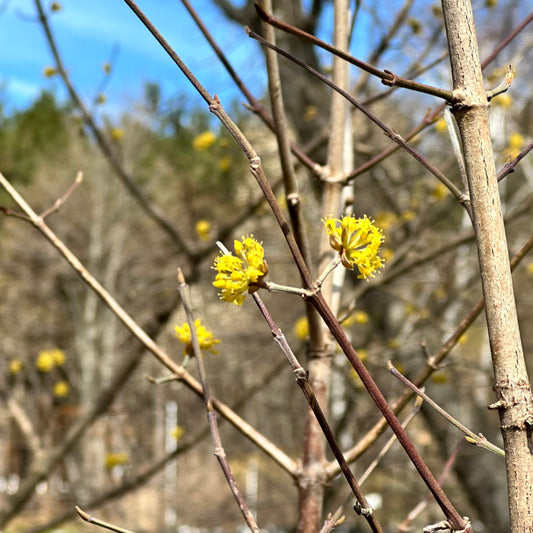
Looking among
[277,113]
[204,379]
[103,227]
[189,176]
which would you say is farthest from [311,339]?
[189,176]

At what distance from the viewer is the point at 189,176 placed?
20797 millimetres

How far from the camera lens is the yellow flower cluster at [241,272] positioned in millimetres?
641

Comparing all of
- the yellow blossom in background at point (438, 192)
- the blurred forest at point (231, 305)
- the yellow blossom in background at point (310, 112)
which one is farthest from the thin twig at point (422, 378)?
the yellow blossom in background at point (310, 112)

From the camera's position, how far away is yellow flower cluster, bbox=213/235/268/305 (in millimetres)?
641

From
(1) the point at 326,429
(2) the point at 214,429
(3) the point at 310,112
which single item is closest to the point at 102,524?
(2) the point at 214,429

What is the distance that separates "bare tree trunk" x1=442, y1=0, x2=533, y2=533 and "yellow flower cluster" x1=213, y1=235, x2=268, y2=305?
0.75ft

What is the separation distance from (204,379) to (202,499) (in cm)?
1292

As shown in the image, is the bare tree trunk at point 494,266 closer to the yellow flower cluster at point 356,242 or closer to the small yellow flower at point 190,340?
the yellow flower cluster at point 356,242

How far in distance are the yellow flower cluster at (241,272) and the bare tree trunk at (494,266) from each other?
227mm

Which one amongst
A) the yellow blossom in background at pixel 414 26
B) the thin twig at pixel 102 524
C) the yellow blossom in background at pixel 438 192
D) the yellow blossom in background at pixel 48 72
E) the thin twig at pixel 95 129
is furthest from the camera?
the yellow blossom in background at pixel 48 72

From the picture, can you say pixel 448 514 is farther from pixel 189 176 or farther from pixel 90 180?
pixel 189 176

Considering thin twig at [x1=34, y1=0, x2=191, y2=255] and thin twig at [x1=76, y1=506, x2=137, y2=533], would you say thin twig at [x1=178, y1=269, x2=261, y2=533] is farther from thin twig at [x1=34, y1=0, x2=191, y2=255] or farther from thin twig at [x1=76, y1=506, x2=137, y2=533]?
thin twig at [x1=34, y1=0, x2=191, y2=255]

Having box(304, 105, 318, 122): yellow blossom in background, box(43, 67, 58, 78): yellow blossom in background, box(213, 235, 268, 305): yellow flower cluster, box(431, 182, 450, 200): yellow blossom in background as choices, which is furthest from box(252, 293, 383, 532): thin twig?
box(43, 67, 58, 78): yellow blossom in background

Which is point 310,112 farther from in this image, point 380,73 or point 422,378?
point 380,73
